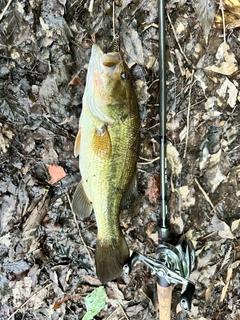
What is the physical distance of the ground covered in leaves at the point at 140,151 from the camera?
174 cm

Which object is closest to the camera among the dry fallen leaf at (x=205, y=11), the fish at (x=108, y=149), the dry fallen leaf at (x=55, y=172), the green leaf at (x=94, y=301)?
the fish at (x=108, y=149)

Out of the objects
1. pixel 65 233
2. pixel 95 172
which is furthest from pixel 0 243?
pixel 95 172

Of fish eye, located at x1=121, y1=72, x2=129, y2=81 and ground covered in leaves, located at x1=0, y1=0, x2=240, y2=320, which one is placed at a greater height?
fish eye, located at x1=121, y1=72, x2=129, y2=81

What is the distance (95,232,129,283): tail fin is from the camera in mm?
1656

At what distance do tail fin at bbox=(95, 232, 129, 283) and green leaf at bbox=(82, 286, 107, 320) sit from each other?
0.36 meters

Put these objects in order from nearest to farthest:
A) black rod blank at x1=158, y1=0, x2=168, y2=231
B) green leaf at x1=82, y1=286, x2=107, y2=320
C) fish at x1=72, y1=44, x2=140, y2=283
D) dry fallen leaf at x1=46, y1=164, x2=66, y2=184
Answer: fish at x1=72, y1=44, x2=140, y2=283 → black rod blank at x1=158, y1=0, x2=168, y2=231 → dry fallen leaf at x1=46, y1=164, x2=66, y2=184 → green leaf at x1=82, y1=286, x2=107, y2=320

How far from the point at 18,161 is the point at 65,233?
448 mm

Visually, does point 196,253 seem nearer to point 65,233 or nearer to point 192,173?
point 192,173

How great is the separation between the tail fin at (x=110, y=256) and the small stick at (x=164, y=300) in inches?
9.0

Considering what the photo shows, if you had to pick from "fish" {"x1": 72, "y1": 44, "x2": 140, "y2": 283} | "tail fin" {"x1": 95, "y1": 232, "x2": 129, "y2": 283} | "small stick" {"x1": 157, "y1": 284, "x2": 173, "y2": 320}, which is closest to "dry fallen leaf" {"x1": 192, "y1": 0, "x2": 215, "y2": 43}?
"fish" {"x1": 72, "y1": 44, "x2": 140, "y2": 283}

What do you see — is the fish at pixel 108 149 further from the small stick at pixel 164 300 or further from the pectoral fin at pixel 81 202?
the small stick at pixel 164 300

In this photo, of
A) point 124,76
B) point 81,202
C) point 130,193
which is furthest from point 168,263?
point 124,76

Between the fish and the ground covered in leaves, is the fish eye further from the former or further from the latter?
the ground covered in leaves

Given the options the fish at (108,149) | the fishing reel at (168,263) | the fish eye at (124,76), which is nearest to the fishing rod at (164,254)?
the fishing reel at (168,263)
